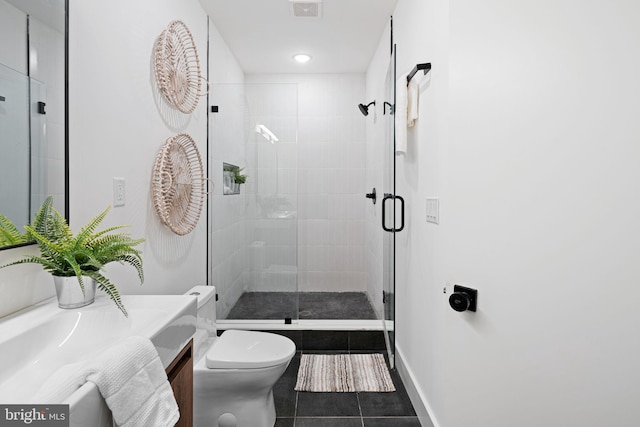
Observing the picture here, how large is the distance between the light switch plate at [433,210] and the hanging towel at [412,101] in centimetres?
46

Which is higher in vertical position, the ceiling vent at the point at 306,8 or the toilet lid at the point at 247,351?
the ceiling vent at the point at 306,8

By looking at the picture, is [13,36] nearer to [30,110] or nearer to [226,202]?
[30,110]

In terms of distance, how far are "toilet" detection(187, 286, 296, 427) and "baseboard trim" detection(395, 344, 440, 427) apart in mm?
717

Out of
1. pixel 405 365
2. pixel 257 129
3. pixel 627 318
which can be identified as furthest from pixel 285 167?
pixel 627 318

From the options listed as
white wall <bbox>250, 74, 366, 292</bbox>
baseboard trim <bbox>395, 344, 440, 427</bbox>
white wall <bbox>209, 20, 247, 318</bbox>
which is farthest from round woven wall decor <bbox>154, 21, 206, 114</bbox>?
baseboard trim <bbox>395, 344, 440, 427</bbox>

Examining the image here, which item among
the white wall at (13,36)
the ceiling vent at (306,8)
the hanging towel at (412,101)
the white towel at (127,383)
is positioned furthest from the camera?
the ceiling vent at (306,8)

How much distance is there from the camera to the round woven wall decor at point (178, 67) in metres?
1.92

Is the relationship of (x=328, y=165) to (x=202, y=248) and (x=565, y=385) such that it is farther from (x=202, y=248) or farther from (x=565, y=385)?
(x=565, y=385)

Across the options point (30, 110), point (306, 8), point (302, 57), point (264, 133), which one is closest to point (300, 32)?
point (306, 8)

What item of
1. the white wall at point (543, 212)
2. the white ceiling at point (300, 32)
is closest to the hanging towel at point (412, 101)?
the white wall at point (543, 212)

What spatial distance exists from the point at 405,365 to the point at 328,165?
2193 millimetres

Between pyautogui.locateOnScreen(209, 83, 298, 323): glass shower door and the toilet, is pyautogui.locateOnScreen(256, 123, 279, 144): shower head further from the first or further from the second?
the toilet

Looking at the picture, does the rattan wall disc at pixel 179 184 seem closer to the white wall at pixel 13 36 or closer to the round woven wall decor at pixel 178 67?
the round woven wall decor at pixel 178 67

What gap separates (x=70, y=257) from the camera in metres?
1.08
